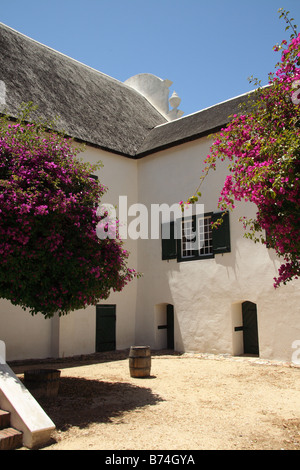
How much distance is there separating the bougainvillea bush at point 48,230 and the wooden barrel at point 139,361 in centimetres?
224

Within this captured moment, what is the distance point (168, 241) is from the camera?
526 inches

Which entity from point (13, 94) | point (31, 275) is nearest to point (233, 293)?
point (31, 275)

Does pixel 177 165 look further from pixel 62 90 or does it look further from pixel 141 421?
pixel 141 421

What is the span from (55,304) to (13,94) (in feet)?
26.1

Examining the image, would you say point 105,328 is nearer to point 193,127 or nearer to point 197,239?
point 197,239

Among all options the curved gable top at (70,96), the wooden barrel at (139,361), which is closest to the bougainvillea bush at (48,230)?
the wooden barrel at (139,361)

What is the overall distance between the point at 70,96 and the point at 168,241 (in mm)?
6174

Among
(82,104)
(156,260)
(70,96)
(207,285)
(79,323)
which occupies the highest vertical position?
(70,96)

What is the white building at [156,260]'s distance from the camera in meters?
11.0

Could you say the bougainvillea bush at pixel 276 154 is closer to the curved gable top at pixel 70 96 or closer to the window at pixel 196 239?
the window at pixel 196 239

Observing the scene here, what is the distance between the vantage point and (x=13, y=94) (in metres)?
11.9

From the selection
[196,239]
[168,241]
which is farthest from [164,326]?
[196,239]

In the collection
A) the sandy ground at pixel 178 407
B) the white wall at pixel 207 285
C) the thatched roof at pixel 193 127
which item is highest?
the thatched roof at pixel 193 127

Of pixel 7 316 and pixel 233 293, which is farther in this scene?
pixel 233 293
